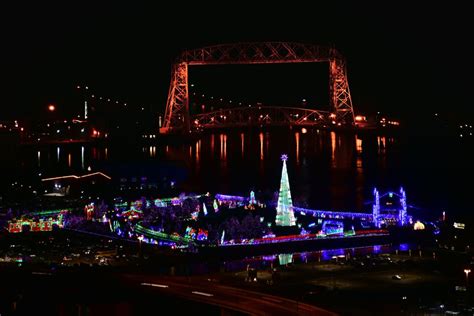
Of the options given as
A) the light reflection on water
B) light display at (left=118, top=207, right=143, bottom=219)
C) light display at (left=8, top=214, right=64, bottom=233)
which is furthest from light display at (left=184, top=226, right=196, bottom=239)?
the light reflection on water

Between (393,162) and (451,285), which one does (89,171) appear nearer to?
(393,162)

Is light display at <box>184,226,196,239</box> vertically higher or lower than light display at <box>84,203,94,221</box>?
lower

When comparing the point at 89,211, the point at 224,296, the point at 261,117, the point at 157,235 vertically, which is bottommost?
the point at 224,296

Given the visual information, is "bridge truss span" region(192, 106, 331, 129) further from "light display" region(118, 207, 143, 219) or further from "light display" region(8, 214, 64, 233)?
"light display" region(8, 214, 64, 233)

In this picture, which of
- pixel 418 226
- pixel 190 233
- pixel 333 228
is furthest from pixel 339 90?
pixel 190 233

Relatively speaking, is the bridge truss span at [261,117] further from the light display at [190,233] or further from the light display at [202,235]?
the light display at [202,235]

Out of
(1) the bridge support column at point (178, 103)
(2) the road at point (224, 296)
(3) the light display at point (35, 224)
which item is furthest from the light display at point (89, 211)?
(1) the bridge support column at point (178, 103)

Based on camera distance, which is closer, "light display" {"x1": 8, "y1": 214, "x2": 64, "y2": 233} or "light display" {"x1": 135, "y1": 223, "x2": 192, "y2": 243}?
"light display" {"x1": 135, "y1": 223, "x2": 192, "y2": 243}

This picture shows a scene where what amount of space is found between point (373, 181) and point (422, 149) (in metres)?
15.8

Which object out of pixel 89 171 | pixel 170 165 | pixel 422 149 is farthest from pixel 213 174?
pixel 422 149

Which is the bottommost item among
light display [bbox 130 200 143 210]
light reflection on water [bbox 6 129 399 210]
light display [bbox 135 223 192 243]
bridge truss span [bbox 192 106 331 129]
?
light display [bbox 135 223 192 243]

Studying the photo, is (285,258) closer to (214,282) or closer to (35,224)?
(214,282)

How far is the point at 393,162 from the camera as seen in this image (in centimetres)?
3156

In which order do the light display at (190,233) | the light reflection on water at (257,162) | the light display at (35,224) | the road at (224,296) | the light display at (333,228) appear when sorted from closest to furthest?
the road at (224,296) < the light display at (190,233) < the light display at (333,228) < the light display at (35,224) < the light reflection on water at (257,162)
